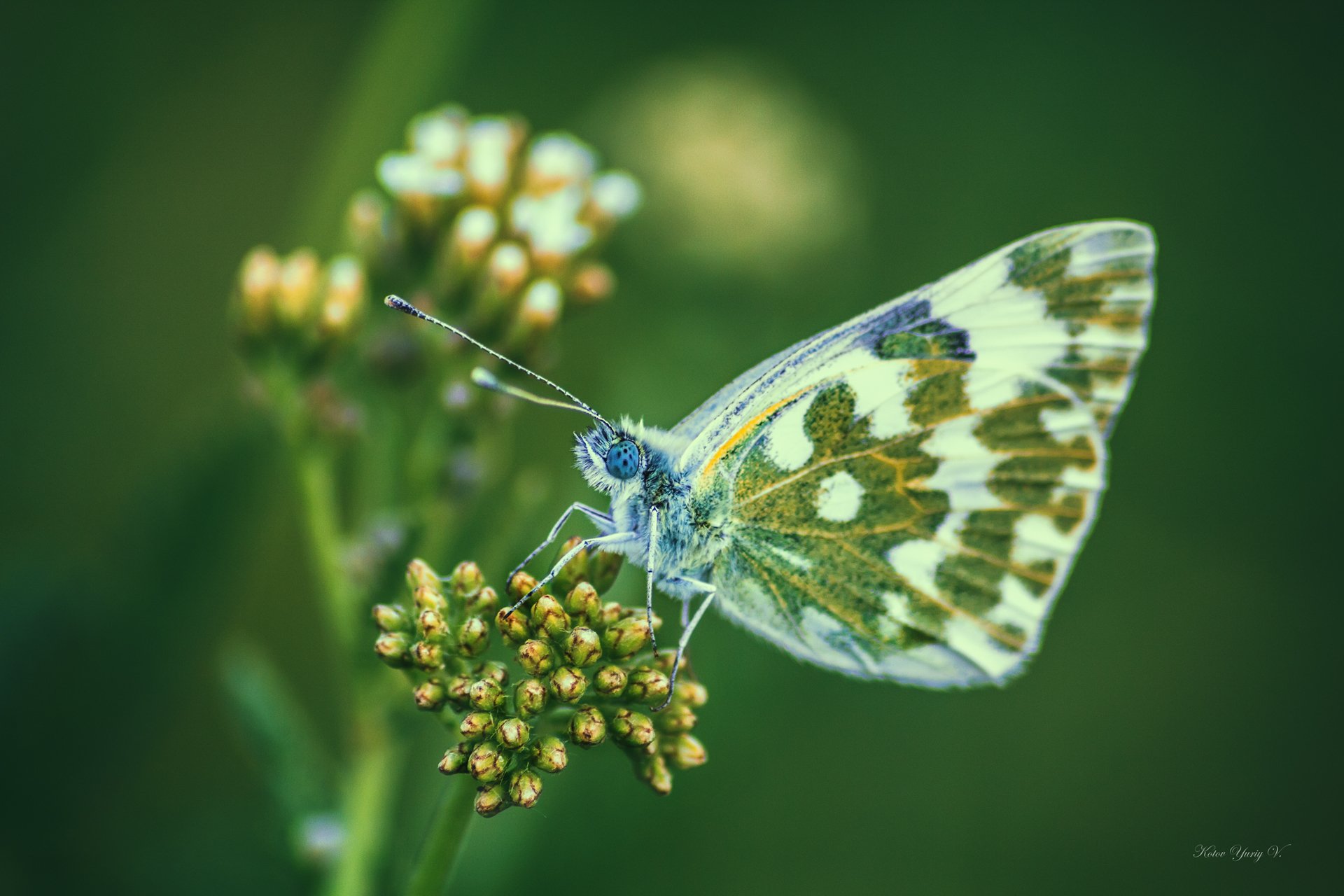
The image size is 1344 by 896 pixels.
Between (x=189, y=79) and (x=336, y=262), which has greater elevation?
(x=189, y=79)

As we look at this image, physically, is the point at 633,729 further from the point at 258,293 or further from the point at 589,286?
the point at 258,293

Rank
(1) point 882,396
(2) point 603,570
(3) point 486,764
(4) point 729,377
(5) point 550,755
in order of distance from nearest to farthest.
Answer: (3) point 486,764 < (5) point 550,755 < (2) point 603,570 < (1) point 882,396 < (4) point 729,377

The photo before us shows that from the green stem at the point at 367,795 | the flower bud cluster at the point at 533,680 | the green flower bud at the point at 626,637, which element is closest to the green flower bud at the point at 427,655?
the flower bud cluster at the point at 533,680

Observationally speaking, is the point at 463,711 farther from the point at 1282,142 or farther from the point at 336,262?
the point at 1282,142

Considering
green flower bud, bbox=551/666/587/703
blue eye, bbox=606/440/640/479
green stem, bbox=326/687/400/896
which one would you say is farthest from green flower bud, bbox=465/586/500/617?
green stem, bbox=326/687/400/896

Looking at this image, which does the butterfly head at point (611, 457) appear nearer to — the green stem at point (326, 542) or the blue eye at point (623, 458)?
the blue eye at point (623, 458)

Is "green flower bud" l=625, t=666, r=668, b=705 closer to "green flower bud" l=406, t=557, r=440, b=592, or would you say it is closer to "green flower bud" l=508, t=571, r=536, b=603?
"green flower bud" l=508, t=571, r=536, b=603

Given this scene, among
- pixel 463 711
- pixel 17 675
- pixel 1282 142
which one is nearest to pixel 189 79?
pixel 17 675

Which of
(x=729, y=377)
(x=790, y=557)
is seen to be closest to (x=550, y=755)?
(x=790, y=557)
